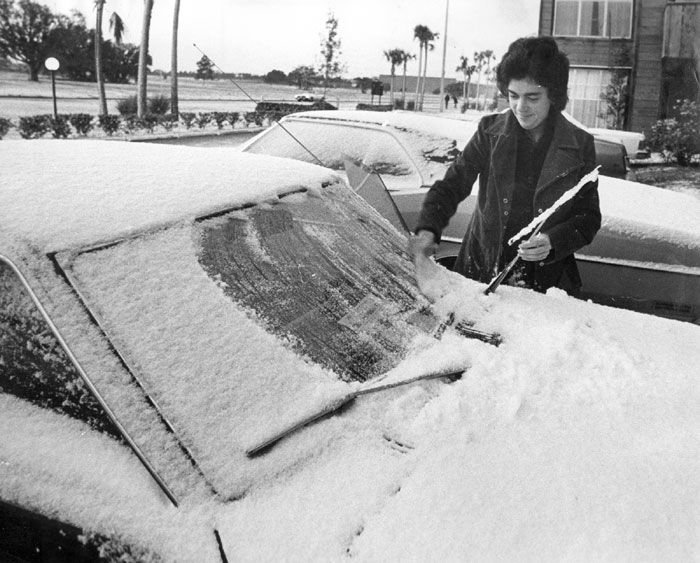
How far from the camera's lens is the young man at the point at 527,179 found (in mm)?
2367

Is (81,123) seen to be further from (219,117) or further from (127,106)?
(219,117)

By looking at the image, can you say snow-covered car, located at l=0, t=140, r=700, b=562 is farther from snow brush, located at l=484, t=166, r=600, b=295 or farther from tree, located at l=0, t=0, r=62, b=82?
tree, located at l=0, t=0, r=62, b=82

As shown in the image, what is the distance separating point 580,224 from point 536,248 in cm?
26

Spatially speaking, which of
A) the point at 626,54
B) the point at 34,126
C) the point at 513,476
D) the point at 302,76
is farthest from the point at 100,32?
the point at 513,476

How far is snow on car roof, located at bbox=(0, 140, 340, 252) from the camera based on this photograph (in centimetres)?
152

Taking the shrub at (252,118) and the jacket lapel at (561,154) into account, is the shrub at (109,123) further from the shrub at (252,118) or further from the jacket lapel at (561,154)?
the jacket lapel at (561,154)

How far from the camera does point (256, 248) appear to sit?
1.71m

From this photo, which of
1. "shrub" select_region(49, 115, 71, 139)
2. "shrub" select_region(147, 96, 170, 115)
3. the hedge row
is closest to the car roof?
the hedge row

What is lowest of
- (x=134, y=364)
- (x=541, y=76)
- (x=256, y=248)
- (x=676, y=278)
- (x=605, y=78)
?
(x=676, y=278)

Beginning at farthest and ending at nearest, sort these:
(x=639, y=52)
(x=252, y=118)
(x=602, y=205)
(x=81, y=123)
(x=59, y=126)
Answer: (x=252, y=118) → (x=639, y=52) → (x=81, y=123) → (x=59, y=126) → (x=602, y=205)

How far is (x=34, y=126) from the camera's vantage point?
41.7 feet

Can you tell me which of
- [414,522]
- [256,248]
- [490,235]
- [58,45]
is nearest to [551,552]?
[414,522]

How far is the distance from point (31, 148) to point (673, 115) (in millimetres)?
17901

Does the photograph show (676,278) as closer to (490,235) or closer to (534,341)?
(490,235)
